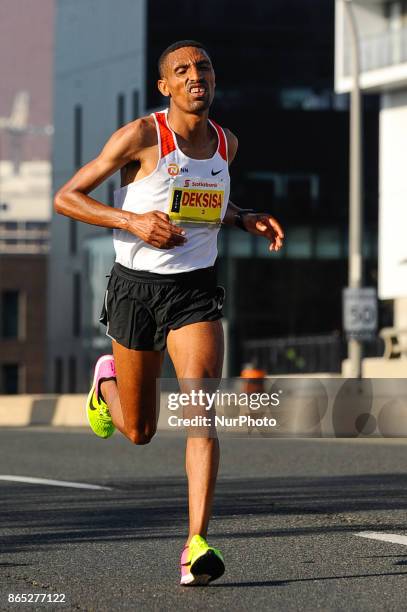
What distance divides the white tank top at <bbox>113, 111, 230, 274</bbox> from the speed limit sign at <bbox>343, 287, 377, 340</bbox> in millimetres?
22664

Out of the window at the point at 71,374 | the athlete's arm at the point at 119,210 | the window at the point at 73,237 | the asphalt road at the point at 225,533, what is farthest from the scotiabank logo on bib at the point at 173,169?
the window at the point at 73,237

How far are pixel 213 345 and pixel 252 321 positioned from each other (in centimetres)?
6384

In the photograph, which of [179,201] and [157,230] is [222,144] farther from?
[157,230]

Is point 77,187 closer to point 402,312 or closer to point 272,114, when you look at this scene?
point 402,312

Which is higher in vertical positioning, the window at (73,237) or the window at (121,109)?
the window at (121,109)

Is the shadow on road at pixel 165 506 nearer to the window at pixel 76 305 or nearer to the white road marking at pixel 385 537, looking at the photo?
the white road marking at pixel 385 537

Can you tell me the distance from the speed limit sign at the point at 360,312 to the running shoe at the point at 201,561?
914 inches

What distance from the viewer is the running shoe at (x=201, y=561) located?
20.9ft

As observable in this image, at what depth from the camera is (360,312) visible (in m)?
29.9

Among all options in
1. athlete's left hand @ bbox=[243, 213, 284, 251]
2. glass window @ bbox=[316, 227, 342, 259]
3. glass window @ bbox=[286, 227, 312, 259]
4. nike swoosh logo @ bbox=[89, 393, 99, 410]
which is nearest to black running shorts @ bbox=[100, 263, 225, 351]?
athlete's left hand @ bbox=[243, 213, 284, 251]

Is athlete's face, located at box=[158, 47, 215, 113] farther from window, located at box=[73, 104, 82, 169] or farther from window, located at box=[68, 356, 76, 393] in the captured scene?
window, located at box=[68, 356, 76, 393]

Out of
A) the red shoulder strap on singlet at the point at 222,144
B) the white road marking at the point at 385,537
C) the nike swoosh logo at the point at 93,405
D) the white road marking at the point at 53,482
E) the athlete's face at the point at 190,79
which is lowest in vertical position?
the white road marking at the point at 53,482

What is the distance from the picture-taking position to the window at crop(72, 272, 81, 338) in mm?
86438

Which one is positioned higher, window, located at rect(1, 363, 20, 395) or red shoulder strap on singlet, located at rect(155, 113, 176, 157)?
red shoulder strap on singlet, located at rect(155, 113, 176, 157)
